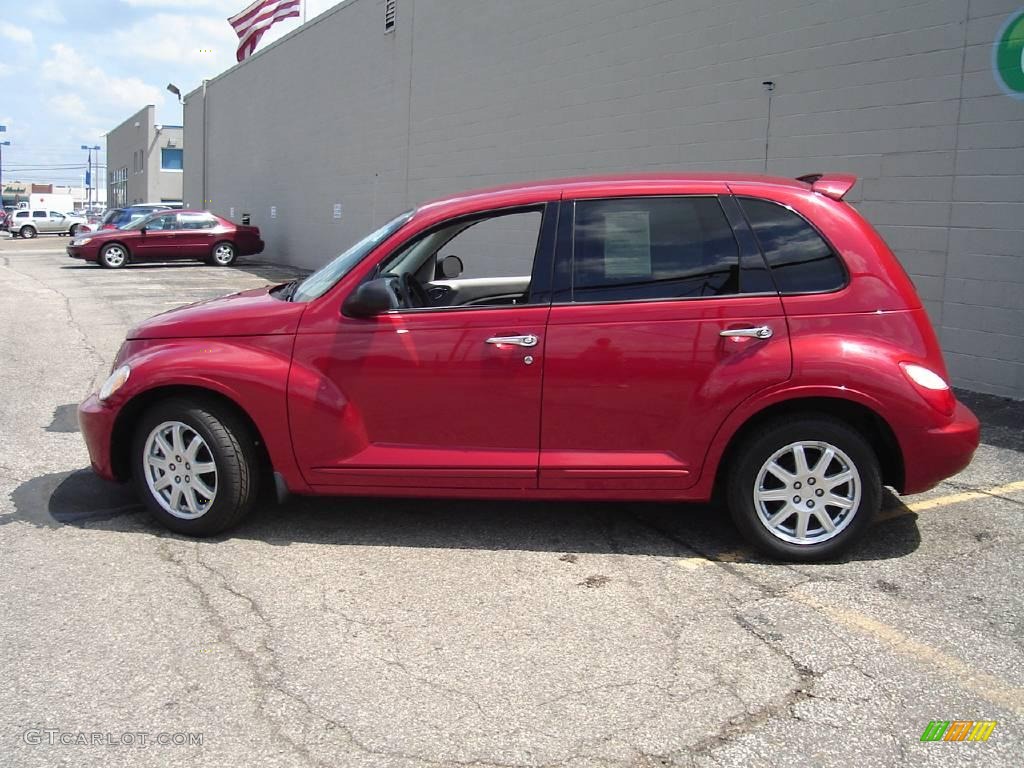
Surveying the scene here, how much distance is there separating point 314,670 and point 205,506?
5.29 ft

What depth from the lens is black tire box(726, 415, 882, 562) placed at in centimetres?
443

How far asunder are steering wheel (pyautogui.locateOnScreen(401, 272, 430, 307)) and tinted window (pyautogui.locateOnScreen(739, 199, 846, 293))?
173 centimetres

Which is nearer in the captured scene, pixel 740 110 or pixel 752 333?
pixel 752 333

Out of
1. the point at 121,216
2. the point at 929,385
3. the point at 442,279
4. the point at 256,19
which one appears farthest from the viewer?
the point at 121,216

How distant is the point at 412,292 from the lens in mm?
4988

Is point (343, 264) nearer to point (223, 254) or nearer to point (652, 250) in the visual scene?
point (652, 250)

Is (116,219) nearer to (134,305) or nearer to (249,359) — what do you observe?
(134,305)

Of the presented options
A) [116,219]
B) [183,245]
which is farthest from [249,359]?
[116,219]

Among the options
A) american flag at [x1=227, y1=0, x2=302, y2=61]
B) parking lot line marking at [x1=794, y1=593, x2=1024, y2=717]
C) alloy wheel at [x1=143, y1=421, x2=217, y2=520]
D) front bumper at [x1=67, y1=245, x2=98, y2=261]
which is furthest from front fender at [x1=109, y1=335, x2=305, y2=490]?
american flag at [x1=227, y1=0, x2=302, y2=61]

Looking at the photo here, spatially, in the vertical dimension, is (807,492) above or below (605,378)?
below

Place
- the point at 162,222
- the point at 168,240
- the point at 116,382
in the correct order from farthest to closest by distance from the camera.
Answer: the point at 162,222 < the point at 168,240 < the point at 116,382

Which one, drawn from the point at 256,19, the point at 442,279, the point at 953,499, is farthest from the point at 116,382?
the point at 256,19

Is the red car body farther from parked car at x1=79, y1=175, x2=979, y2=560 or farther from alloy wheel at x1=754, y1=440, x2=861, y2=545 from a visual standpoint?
alloy wheel at x1=754, y1=440, x2=861, y2=545

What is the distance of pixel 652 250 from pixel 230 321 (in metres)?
2.22
